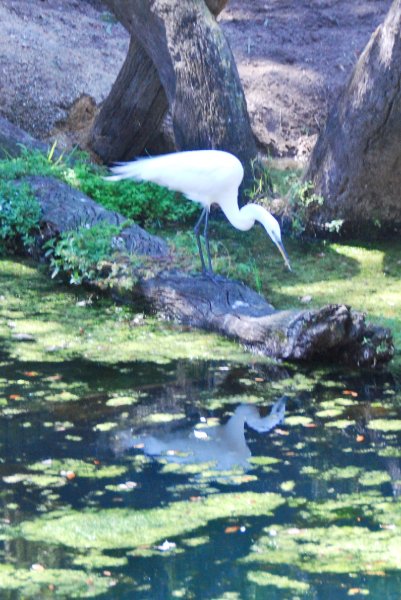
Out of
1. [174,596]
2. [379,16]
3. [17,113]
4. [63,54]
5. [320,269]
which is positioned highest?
[379,16]

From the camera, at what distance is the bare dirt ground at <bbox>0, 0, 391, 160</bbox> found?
9875 millimetres

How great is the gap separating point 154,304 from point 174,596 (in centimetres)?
333

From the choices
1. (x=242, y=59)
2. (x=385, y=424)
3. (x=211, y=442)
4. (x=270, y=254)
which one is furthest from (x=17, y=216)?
(x=242, y=59)

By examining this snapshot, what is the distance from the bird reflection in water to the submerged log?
70cm

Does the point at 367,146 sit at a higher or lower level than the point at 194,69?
lower

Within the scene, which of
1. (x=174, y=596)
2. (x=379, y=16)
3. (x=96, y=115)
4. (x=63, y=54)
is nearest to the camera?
(x=174, y=596)

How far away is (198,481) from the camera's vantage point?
3865 mm

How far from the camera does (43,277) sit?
6.98m

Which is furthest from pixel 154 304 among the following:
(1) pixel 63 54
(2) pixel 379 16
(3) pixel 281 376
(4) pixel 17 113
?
(2) pixel 379 16

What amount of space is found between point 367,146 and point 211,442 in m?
3.65

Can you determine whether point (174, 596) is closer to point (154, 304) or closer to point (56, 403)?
point (56, 403)

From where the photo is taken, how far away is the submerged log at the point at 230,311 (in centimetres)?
517

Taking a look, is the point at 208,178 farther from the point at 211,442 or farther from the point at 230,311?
the point at 211,442

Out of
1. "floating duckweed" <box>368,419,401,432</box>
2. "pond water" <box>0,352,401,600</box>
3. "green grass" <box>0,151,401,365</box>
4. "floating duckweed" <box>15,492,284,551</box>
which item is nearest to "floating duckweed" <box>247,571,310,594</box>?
"pond water" <box>0,352,401,600</box>
